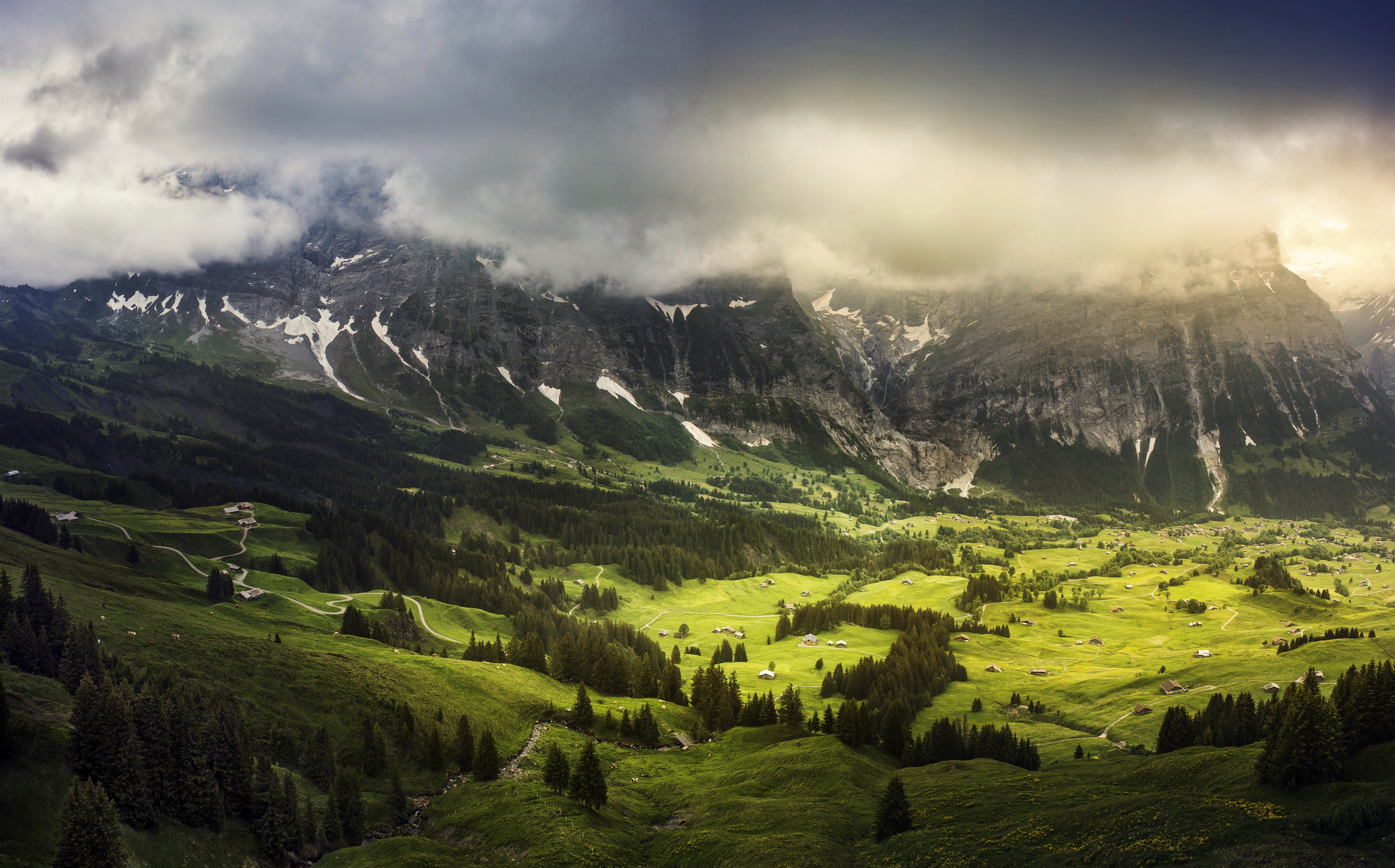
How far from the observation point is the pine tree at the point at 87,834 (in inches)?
1574

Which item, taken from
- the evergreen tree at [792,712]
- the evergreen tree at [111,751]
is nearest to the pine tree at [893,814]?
the evergreen tree at [792,712]

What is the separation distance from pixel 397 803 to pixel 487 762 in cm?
1014

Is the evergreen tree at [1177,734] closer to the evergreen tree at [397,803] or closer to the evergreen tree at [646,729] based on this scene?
the evergreen tree at [646,729]

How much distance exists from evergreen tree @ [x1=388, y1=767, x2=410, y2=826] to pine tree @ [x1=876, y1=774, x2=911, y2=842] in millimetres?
44539

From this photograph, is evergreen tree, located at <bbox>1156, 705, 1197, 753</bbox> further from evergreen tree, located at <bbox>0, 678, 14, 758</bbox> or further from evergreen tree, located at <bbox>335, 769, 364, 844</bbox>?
evergreen tree, located at <bbox>0, 678, 14, 758</bbox>

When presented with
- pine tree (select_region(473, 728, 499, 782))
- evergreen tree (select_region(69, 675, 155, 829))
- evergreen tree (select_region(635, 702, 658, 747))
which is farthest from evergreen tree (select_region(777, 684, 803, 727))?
evergreen tree (select_region(69, 675, 155, 829))

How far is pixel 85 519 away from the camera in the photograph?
510ft

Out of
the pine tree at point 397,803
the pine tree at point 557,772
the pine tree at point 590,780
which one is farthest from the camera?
the pine tree at point 557,772

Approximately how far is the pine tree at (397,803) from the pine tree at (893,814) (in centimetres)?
4453

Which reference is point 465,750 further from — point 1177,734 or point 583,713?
point 1177,734

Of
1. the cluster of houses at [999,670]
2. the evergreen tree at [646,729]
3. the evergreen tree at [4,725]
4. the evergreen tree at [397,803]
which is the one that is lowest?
the cluster of houses at [999,670]

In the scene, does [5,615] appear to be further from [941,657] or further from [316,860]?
[941,657]

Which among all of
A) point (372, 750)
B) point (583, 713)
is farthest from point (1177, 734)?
point (372, 750)

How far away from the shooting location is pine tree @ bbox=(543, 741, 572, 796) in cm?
6875
